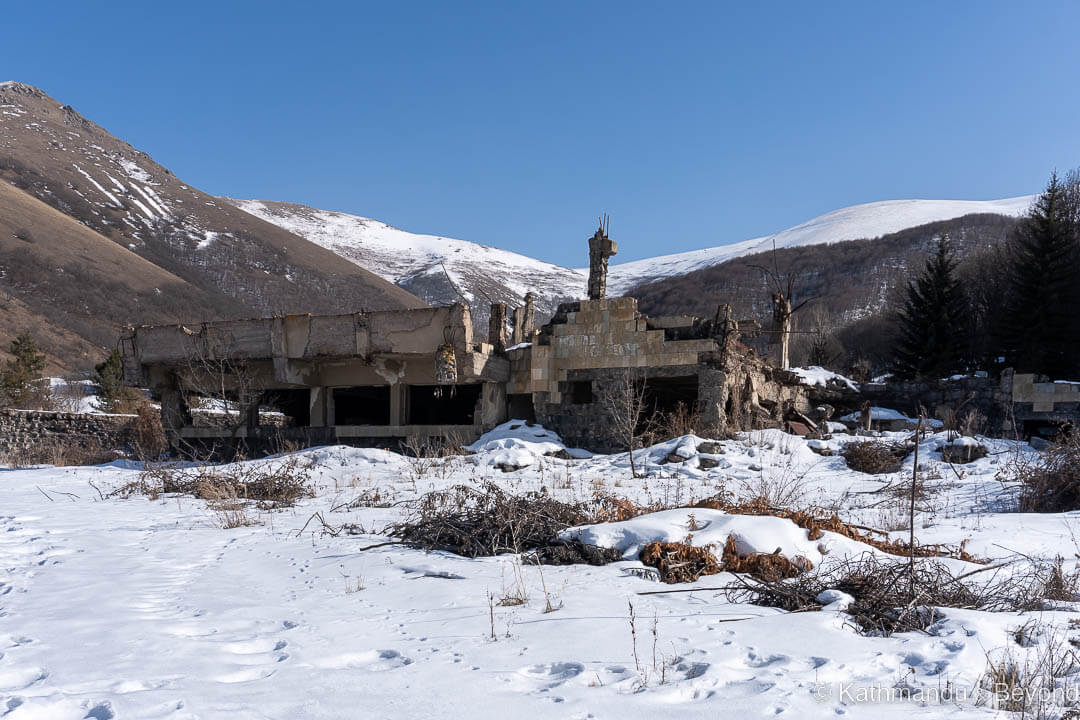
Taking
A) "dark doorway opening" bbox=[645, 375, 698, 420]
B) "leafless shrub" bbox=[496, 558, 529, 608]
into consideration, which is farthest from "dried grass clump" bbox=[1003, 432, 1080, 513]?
"dark doorway opening" bbox=[645, 375, 698, 420]

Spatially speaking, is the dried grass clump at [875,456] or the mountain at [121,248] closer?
the dried grass clump at [875,456]

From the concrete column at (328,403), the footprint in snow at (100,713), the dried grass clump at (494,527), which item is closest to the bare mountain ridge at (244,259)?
the concrete column at (328,403)

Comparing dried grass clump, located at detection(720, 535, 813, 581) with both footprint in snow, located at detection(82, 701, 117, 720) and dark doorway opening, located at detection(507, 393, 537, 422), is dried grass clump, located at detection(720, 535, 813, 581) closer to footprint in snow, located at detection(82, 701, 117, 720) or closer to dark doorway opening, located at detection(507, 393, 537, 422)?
footprint in snow, located at detection(82, 701, 117, 720)

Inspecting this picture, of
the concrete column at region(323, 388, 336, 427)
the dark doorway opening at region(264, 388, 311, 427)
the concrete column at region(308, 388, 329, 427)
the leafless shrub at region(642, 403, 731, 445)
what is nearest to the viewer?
the leafless shrub at region(642, 403, 731, 445)

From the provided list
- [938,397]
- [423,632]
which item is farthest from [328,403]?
[938,397]

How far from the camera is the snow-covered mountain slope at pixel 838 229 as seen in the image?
95.1 m

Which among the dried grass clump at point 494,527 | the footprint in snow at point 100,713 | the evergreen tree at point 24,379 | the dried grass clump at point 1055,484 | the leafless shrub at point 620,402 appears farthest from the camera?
the evergreen tree at point 24,379

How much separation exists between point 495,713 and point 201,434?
65.8ft

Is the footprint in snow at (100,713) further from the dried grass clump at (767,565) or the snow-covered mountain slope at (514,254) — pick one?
the snow-covered mountain slope at (514,254)

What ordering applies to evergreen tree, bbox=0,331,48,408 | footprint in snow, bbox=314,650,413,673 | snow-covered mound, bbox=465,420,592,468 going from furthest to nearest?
evergreen tree, bbox=0,331,48,408, snow-covered mound, bbox=465,420,592,468, footprint in snow, bbox=314,650,413,673

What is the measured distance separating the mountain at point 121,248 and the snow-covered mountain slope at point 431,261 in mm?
9101

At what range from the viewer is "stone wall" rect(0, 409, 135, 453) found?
68.2 feet

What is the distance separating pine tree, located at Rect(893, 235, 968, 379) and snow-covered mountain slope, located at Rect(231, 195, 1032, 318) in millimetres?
48913

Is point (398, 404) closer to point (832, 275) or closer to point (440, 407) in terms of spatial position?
point (440, 407)
